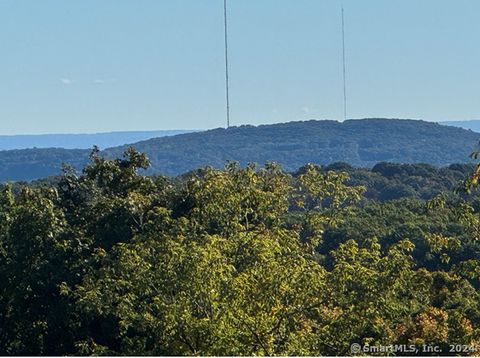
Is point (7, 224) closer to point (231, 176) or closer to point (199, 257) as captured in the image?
point (231, 176)

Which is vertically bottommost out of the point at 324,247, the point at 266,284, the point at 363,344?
the point at 324,247

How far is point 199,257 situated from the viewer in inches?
569

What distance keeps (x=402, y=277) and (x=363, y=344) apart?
1316mm

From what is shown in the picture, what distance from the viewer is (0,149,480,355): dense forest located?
1437 cm

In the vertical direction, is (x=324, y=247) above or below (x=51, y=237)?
below

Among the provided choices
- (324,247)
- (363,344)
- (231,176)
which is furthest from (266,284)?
(324,247)

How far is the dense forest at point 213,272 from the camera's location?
14.4 meters

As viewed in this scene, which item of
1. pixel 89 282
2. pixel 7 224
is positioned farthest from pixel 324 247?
pixel 89 282

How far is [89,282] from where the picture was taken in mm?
17938

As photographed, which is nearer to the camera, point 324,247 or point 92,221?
point 92,221

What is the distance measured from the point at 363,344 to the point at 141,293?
348 centimetres

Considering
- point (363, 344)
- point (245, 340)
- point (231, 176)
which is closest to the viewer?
point (245, 340)

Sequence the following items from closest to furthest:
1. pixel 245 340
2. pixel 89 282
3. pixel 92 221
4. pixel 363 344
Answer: pixel 245 340 → pixel 363 344 → pixel 89 282 → pixel 92 221

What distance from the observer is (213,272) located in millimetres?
14250
